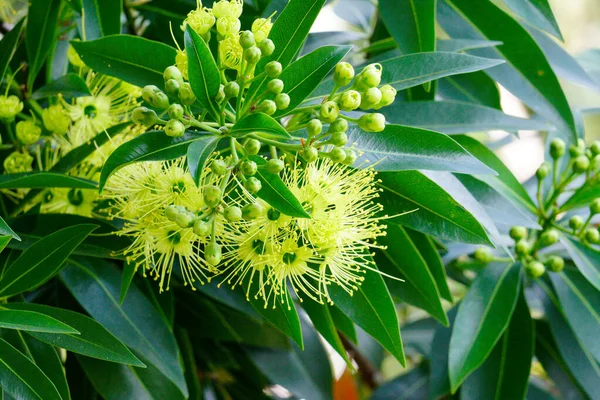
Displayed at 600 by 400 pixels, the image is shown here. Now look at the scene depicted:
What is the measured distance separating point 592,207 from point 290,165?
62 cm

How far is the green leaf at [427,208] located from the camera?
964mm

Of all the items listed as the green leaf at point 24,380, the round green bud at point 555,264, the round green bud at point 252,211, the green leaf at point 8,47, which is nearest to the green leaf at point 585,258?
the round green bud at point 555,264

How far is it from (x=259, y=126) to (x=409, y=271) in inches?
16.2

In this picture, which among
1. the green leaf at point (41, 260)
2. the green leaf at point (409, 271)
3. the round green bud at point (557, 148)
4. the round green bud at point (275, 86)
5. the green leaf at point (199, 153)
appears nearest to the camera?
the green leaf at point (199, 153)

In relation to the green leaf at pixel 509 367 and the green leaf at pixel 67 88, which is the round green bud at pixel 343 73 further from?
the green leaf at pixel 509 367

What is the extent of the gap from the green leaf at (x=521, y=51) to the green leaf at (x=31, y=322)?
0.88 m

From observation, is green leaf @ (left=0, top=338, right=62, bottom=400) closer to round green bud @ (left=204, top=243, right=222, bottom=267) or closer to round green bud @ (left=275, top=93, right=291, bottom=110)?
round green bud @ (left=204, top=243, right=222, bottom=267)

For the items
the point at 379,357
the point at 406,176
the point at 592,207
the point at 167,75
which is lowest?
the point at 379,357

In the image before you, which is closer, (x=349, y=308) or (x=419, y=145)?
(x=419, y=145)

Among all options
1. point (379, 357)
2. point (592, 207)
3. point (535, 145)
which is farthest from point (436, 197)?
point (535, 145)

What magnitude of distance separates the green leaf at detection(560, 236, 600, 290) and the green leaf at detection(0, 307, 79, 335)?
0.86 meters

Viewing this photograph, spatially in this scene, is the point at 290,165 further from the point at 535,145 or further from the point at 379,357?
the point at 535,145

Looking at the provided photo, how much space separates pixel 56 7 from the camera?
3.93 ft

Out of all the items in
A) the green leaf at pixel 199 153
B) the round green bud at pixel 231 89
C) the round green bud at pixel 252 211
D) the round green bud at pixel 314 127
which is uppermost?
the round green bud at pixel 231 89
